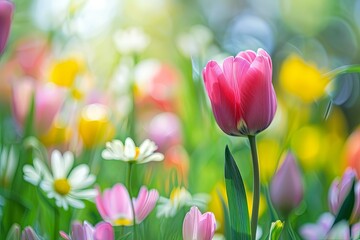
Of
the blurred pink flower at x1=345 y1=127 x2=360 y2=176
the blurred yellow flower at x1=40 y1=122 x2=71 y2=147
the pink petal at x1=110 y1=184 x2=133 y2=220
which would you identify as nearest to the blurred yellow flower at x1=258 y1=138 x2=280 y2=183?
the blurred pink flower at x1=345 y1=127 x2=360 y2=176

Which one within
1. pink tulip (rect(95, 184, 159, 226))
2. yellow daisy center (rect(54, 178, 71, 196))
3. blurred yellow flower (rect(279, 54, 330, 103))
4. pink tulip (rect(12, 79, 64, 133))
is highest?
pink tulip (rect(95, 184, 159, 226))

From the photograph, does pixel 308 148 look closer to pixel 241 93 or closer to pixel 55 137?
pixel 55 137

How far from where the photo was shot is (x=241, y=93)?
464 mm

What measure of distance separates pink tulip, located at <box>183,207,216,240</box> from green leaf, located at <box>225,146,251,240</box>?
13mm

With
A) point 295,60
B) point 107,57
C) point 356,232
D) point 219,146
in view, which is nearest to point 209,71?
point 356,232

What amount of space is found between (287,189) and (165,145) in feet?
0.79

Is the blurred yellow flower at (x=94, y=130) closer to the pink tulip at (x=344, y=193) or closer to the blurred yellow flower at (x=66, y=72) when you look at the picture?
the blurred yellow flower at (x=66, y=72)

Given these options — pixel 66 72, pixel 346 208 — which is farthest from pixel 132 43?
pixel 346 208

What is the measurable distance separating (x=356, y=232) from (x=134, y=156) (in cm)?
16

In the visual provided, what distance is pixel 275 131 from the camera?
3.29ft

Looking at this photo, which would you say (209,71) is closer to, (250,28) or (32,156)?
(32,156)

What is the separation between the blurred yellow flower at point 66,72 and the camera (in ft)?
2.76

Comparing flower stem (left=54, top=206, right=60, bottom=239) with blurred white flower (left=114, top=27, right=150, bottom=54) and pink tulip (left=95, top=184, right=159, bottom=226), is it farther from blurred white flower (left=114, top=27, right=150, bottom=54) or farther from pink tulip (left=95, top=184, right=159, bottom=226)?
blurred white flower (left=114, top=27, right=150, bottom=54)

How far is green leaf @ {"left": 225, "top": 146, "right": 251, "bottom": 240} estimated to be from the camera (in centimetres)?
44
